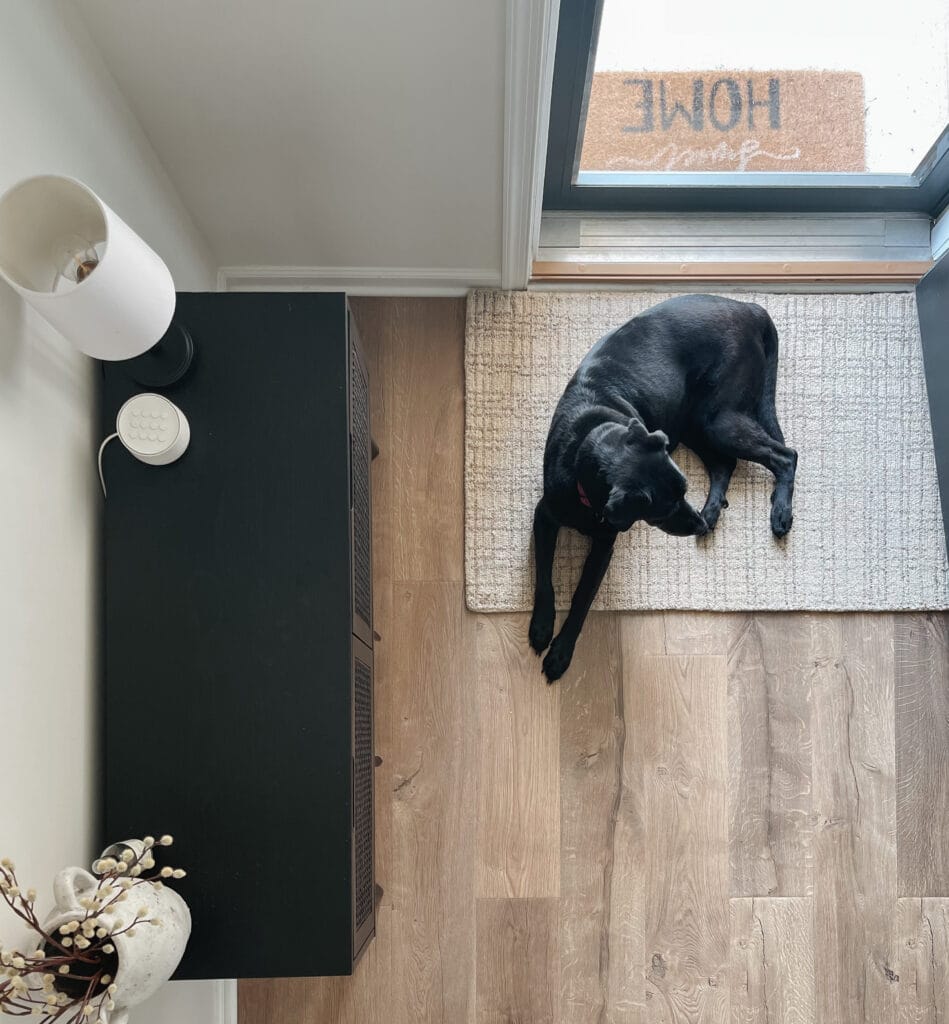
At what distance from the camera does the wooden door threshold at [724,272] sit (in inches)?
70.2

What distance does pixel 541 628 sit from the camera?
168 centimetres

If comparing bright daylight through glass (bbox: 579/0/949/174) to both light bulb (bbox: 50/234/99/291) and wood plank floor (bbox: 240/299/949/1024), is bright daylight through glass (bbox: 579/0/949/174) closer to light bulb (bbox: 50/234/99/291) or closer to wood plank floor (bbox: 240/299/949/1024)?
wood plank floor (bbox: 240/299/949/1024)

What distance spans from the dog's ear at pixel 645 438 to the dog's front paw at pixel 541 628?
1.73ft

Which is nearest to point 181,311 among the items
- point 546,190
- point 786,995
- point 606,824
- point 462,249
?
point 462,249

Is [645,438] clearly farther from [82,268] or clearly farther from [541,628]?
[82,268]

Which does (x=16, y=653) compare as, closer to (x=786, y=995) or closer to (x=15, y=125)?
(x=15, y=125)

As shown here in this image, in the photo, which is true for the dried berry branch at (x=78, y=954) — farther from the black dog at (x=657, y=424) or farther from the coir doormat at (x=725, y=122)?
the coir doormat at (x=725, y=122)

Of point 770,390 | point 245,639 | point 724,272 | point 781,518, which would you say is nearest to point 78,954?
point 245,639

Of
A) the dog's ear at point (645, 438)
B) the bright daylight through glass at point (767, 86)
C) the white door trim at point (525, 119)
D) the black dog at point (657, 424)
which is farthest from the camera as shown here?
the bright daylight through glass at point (767, 86)

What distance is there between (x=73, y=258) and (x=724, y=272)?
1.36m

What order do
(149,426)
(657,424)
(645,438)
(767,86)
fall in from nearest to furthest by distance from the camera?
(149,426)
(645,438)
(657,424)
(767,86)

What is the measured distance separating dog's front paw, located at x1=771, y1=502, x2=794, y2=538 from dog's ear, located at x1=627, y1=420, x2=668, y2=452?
604 millimetres

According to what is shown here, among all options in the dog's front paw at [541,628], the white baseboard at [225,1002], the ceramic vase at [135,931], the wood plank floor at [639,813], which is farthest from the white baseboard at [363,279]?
the white baseboard at [225,1002]

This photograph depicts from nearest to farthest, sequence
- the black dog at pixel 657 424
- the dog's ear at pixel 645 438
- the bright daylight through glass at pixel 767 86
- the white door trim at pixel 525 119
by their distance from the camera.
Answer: the white door trim at pixel 525 119, the dog's ear at pixel 645 438, the black dog at pixel 657 424, the bright daylight through glass at pixel 767 86
